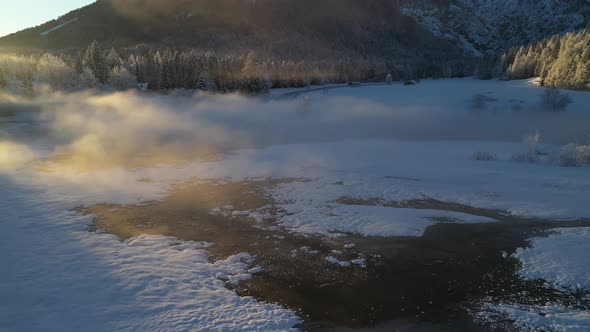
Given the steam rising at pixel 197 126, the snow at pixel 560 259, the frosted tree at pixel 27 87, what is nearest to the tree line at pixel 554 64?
the steam rising at pixel 197 126

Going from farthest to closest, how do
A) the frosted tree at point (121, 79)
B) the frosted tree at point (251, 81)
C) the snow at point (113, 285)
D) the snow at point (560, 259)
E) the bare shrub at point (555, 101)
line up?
the frosted tree at point (251, 81) → the frosted tree at point (121, 79) → the bare shrub at point (555, 101) → the snow at point (560, 259) → the snow at point (113, 285)

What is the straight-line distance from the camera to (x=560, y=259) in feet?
55.1

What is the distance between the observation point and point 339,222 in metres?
20.9

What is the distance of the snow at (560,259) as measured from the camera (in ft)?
51.0

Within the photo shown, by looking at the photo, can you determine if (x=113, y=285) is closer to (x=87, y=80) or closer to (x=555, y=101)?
(x=555, y=101)

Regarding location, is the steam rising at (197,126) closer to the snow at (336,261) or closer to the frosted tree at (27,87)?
the frosted tree at (27,87)

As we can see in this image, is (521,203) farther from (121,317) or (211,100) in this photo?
(211,100)

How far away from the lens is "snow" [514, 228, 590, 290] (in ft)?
51.0

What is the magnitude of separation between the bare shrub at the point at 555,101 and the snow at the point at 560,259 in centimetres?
7627

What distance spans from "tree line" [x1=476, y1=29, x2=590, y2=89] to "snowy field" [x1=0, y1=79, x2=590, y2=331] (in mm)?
42779

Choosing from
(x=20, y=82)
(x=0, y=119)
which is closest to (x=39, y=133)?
(x=0, y=119)

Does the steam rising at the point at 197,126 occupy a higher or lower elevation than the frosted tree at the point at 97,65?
lower

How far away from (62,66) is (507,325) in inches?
4166

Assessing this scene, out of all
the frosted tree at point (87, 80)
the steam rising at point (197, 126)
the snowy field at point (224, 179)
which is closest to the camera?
the snowy field at point (224, 179)
